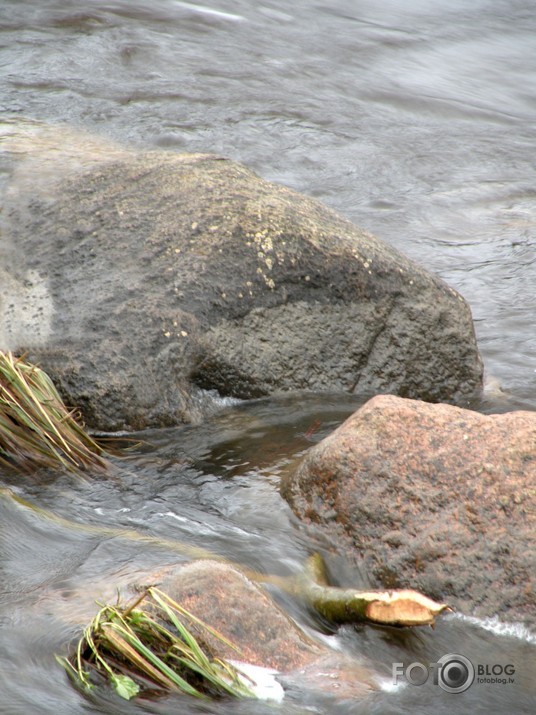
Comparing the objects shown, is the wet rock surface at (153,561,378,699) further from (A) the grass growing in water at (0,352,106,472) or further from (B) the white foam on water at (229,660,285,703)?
(A) the grass growing in water at (0,352,106,472)

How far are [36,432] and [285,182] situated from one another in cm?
486

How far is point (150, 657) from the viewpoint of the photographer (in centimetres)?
301

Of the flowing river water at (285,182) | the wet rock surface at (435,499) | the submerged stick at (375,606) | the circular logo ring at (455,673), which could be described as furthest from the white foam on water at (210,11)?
the circular logo ring at (455,673)

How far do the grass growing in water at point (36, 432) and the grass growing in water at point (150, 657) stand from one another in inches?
52.0

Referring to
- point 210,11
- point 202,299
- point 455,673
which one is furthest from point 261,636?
point 210,11

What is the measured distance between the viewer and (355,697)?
123 inches

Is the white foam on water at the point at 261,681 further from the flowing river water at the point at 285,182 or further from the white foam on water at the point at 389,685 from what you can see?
the white foam on water at the point at 389,685

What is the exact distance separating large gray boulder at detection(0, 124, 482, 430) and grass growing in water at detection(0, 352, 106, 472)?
9.3 inches

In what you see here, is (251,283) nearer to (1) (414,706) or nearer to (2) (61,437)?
(2) (61,437)

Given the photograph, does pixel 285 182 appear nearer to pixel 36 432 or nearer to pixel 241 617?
pixel 36 432

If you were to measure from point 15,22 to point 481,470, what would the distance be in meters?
9.84

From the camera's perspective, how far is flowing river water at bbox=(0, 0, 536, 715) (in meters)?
3.40

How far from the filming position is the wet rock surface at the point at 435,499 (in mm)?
3557

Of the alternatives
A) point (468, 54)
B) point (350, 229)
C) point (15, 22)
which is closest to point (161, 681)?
point (350, 229)
